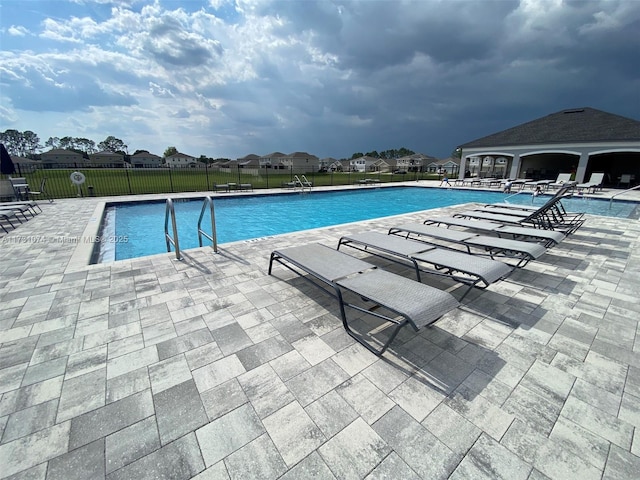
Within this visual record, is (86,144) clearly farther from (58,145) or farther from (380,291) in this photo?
(380,291)

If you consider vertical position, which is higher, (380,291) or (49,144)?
(49,144)

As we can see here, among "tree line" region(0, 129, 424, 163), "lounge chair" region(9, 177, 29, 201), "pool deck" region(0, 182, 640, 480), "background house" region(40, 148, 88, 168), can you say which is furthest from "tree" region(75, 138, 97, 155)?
"pool deck" region(0, 182, 640, 480)

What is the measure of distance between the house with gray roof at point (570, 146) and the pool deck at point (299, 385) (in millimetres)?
23696

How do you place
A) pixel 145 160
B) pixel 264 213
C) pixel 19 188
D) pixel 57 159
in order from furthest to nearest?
pixel 145 160, pixel 57 159, pixel 264 213, pixel 19 188

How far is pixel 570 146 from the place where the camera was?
2048cm

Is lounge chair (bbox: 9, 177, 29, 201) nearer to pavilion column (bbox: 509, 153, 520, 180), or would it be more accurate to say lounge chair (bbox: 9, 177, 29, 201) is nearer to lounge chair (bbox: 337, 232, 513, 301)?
lounge chair (bbox: 337, 232, 513, 301)

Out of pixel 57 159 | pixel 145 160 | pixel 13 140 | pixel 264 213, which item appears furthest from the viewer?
pixel 13 140

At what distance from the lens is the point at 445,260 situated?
338 cm

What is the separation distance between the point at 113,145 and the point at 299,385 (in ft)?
390

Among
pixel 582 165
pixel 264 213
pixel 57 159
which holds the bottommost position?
pixel 264 213

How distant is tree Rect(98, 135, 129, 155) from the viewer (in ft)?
300

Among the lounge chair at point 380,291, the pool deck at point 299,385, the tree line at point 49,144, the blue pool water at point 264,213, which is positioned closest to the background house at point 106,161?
the tree line at point 49,144

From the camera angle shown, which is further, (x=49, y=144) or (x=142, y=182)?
(x=49, y=144)

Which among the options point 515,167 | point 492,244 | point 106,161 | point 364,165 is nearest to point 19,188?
point 492,244
